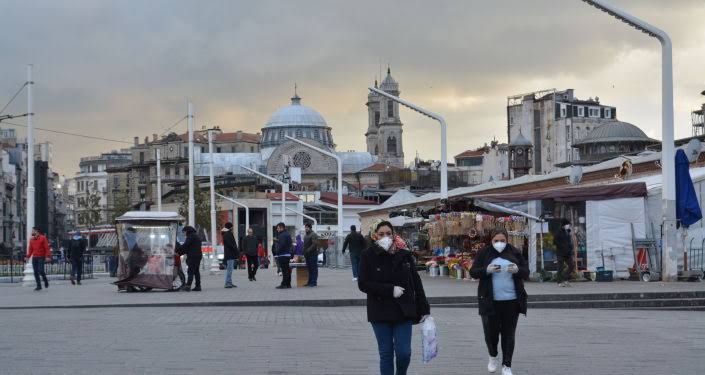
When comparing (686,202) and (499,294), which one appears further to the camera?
(686,202)

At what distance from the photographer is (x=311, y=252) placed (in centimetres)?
3188

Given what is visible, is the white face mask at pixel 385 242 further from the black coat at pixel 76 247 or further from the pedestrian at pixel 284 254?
the black coat at pixel 76 247

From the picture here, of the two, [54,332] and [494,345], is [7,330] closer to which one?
[54,332]

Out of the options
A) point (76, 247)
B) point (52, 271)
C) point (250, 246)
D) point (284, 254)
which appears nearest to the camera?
point (284, 254)

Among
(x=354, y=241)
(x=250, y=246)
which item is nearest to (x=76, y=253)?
(x=250, y=246)

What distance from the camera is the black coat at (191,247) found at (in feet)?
95.3

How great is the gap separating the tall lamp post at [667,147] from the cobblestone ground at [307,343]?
6156mm

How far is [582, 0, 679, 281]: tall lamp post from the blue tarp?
555 millimetres

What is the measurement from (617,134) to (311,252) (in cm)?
8726

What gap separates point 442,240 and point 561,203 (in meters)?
6.76

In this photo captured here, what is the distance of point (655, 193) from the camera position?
30.6 m

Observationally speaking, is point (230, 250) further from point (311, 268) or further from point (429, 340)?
point (429, 340)

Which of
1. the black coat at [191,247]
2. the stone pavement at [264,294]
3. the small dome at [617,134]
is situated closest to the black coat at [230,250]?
the stone pavement at [264,294]

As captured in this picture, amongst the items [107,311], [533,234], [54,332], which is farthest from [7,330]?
[533,234]
